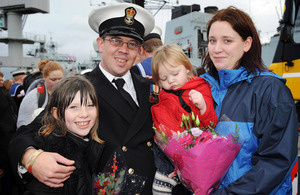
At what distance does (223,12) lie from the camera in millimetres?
1791

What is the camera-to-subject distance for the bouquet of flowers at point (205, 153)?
149cm

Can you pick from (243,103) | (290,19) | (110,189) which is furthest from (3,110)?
(290,19)

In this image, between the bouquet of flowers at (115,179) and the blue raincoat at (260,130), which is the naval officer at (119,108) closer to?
the bouquet of flowers at (115,179)

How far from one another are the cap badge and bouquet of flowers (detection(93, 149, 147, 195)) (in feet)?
3.99

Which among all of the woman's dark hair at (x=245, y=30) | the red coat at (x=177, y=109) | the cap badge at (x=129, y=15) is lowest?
the red coat at (x=177, y=109)

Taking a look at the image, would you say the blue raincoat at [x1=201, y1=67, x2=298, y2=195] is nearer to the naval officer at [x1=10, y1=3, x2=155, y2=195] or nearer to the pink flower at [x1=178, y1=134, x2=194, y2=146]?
the pink flower at [x1=178, y1=134, x2=194, y2=146]

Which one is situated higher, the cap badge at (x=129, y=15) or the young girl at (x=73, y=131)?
the cap badge at (x=129, y=15)

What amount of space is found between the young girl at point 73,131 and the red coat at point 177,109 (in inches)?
20.3

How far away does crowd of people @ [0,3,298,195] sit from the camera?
5.06 feet

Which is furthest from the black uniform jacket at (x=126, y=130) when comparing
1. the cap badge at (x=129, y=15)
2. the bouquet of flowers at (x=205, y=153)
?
the cap badge at (x=129, y=15)

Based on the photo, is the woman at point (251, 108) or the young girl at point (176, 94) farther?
the young girl at point (176, 94)

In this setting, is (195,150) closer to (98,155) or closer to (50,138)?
(98,155)

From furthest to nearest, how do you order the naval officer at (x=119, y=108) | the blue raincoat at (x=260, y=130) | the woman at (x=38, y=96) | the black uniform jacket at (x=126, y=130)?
the woman at (x=38, y=96)
the black uniform jacket at (x=126, y=130)
the naval officer at (x=119, y=108)
the blue raincoat at (x=260, y=130)

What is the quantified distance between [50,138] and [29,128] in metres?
0.25
